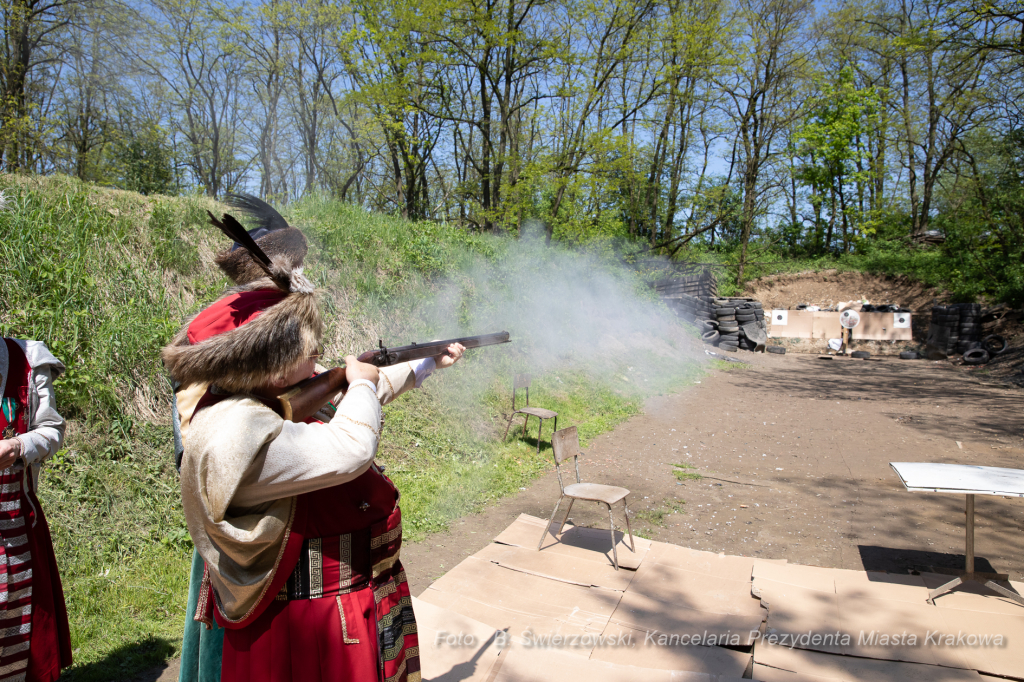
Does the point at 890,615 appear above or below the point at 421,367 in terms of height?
below

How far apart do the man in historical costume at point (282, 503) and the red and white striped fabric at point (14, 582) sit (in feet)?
3.23

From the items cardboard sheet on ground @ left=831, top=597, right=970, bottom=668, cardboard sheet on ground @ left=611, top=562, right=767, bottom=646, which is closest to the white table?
cardboard sheet on ground @ left=831, top=597, right=970, bottom=668

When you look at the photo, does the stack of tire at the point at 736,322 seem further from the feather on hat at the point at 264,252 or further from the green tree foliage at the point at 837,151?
the feather on hat at the point at 264,252

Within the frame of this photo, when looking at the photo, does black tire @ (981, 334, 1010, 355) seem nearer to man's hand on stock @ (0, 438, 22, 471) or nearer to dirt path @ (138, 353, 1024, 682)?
dirt path @ (138, 353, 1024, 682)

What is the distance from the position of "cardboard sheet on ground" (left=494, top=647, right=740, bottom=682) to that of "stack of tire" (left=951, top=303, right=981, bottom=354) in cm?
1796

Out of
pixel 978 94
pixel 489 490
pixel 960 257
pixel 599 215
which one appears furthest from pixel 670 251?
pixel 489 490

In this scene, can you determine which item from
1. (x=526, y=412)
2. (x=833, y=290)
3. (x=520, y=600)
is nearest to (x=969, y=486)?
(x=520, y=600)

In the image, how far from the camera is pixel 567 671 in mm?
2574

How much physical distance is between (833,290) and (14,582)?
25788 mm

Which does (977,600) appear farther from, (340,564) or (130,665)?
(130,665)

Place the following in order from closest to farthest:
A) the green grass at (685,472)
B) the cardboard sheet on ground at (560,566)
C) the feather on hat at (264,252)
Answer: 1. the feather on hat at (264,252)
2. the cardboard sheet on ground at (560,566)
3. the green grass at (685,472)

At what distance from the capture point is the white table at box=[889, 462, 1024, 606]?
334 centimetres

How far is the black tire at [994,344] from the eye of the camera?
47.4 feet

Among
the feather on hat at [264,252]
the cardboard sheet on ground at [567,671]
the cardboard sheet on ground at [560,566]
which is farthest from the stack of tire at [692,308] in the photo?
Answer: the feather on hat at [264,252]
